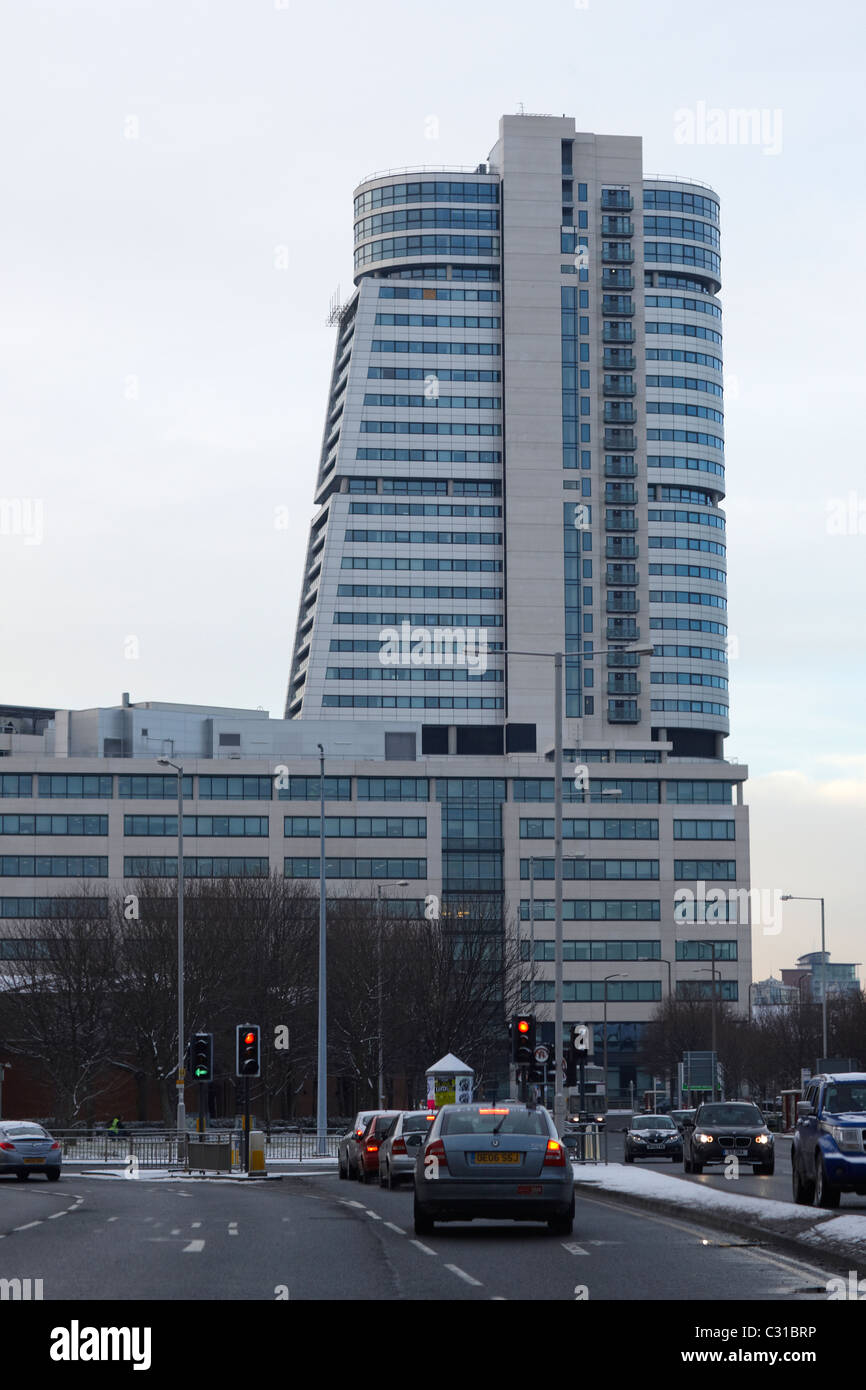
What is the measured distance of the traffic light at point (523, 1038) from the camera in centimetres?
4131

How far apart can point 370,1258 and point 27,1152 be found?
27.7m

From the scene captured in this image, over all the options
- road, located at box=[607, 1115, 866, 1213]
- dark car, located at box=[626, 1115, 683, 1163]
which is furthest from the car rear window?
dark car, located at box=[626, 1115, 683, 1163]

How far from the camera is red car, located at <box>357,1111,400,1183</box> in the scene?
41.9 meters

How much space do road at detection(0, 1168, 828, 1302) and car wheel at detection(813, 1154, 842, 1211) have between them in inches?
84.0

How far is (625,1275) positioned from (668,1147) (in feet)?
118

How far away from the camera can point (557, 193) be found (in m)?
161

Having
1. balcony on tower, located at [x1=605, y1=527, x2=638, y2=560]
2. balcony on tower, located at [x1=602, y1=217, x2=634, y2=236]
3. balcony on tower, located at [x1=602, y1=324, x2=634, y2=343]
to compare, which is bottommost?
balcony on tower, located at [x1=605, y1=527, x2=638, y2=560]

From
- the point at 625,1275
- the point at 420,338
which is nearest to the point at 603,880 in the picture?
the point at 420,338

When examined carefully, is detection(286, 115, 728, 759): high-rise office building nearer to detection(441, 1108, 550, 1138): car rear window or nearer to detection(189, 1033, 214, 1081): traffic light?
detection(189, 1033, 214, 1081): traffic light

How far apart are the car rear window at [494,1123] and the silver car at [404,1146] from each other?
15911mm

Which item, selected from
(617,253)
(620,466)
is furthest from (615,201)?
(620,466)

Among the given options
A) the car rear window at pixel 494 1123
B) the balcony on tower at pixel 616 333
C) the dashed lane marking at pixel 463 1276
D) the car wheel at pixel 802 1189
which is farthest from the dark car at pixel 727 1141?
the balcony on tower at pixel 616 333

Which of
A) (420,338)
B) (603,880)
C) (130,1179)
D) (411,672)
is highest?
(420,338)
